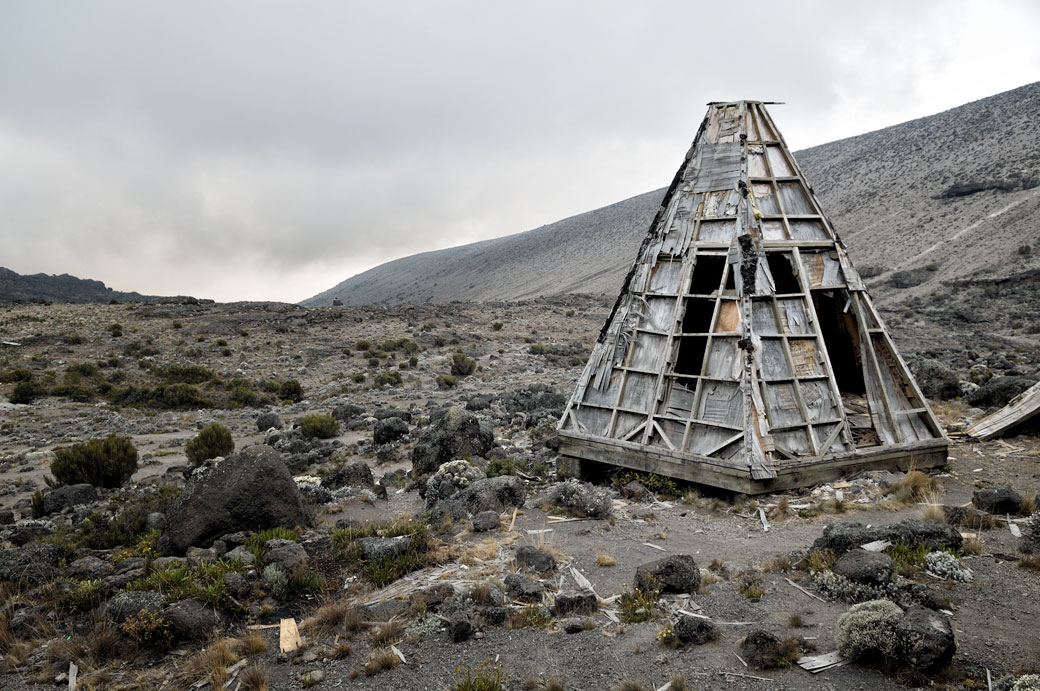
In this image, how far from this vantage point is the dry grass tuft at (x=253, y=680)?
5438 mm

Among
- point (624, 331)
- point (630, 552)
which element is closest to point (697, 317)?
point (624, 331)

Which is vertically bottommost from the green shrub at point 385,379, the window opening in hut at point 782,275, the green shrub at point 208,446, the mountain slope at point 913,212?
the green shrub at point 208,446

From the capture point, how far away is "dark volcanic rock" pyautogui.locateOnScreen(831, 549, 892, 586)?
6.10 metres

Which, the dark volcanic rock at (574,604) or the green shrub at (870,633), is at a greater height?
the green shrub at (870,633)

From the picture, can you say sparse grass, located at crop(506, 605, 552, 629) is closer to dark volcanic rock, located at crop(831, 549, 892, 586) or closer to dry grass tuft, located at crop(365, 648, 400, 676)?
dry grass tuft, located at crop(365, 648, 400, 676)

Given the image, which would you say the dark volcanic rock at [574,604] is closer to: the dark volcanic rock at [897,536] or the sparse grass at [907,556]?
the dark volcanic rock at [897,536]

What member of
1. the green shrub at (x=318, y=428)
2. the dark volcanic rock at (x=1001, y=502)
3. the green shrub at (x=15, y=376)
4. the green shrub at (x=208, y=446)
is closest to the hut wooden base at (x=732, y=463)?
the dark volcanic rock at (x=1001, y=502)

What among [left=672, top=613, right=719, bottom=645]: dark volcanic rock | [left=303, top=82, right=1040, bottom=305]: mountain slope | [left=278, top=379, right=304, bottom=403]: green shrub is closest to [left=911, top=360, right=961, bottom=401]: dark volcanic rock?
[left=672, top=613, right=719, bottom=645]: dark volcanic rock

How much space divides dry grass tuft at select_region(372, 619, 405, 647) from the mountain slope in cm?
4575

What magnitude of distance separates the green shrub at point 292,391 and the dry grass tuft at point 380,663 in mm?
19658

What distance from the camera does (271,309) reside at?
4262cm

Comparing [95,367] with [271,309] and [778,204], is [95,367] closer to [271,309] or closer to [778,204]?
[271,309]

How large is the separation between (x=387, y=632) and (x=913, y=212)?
64.9 meters

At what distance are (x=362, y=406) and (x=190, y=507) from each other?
12.8 meters
